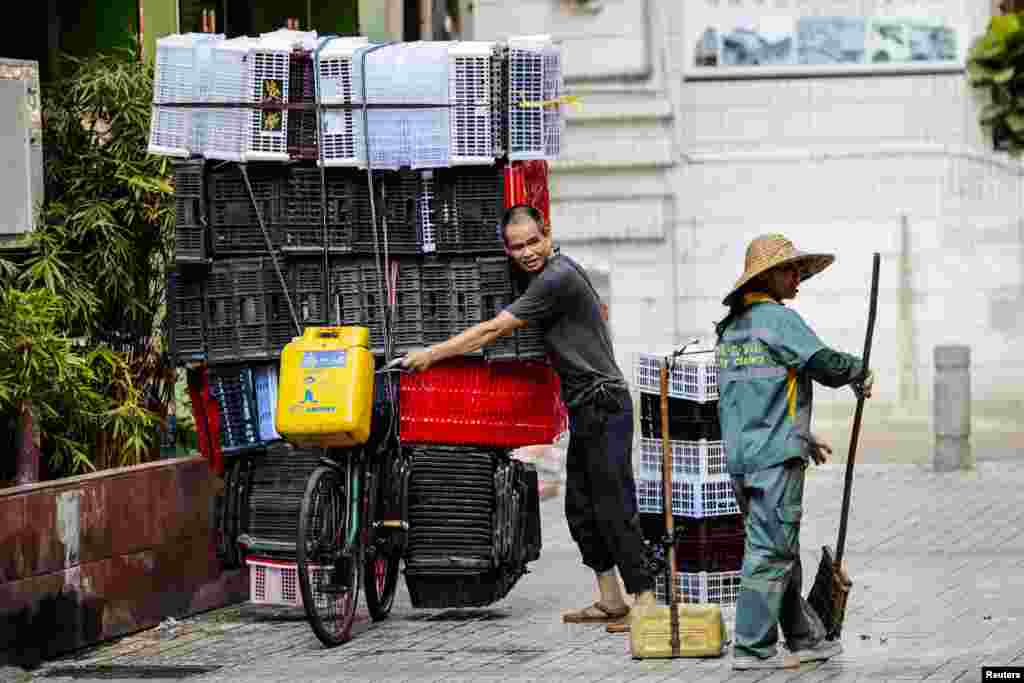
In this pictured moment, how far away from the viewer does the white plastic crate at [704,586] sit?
428 inches

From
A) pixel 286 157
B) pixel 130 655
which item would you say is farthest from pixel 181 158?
pixel 130 655

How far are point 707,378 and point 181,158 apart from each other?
2710 millimetres

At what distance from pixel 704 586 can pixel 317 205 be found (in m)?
2.62

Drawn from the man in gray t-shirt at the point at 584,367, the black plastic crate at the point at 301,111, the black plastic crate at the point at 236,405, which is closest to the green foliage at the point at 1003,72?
the man in gray t-shirt at the point at 584,367

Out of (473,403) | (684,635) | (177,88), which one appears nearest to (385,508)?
(473,403)

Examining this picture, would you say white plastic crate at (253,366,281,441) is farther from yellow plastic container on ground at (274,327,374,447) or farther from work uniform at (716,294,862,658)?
work uniform at (716,294,862,658)

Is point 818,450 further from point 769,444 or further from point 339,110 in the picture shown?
point 339,110

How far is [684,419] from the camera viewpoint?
35.5 feet

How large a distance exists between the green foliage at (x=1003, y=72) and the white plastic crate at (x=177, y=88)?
372 centimetres

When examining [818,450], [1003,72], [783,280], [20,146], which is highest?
[1003,72]

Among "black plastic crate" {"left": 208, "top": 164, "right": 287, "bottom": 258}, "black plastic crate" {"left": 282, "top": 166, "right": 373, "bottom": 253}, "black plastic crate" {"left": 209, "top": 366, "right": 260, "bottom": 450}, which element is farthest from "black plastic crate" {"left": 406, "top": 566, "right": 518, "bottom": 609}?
"black plastic crate" {"left": 208, "top": 164, "right": 287, "bottom": 258}

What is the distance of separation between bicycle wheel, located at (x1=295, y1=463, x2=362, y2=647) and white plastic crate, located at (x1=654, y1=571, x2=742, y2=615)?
4.88ft

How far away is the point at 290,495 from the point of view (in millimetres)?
11031

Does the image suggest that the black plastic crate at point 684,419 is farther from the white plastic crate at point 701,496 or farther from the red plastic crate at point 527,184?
the red plastic crate at point 527,184
